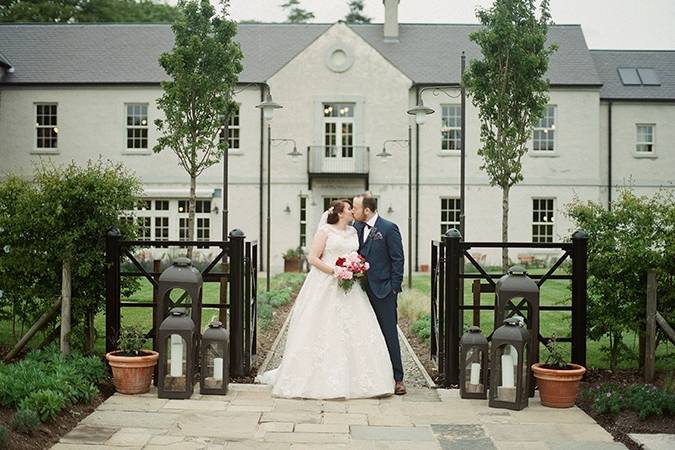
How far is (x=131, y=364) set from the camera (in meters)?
7.77

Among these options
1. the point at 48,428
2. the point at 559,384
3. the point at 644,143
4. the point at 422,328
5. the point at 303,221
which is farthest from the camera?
the point at 644,143

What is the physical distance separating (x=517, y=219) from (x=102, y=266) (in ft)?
70.1

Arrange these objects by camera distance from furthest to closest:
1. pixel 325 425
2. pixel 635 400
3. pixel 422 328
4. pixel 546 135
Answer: pixel 546 135 < pixel 422 328 < pixel 635 400 < pixel 325 425

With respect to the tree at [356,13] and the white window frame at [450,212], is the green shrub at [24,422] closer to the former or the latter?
the white window frame at [450,212]

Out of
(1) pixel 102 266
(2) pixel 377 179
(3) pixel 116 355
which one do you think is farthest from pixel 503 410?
(2) pixel 377 179

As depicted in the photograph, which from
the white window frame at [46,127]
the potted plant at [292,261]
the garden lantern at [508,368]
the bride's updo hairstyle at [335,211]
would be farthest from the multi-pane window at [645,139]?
the garden lantern at [508,368]

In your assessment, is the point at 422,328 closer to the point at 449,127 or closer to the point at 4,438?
the point at 4,438

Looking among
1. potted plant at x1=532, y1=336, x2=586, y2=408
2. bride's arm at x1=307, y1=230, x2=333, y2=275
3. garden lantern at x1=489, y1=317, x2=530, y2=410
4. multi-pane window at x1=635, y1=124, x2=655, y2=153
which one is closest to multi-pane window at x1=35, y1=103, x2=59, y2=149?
multi-pane window at x1=635, y1=124, x2=655, y2=153

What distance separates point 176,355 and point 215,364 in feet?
1.27

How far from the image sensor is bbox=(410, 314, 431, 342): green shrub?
11940mm

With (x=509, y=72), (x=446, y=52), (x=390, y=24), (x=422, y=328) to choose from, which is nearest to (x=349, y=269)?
(x=422, y=328)

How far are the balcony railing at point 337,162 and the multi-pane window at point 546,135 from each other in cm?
600

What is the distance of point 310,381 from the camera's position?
26.2ft

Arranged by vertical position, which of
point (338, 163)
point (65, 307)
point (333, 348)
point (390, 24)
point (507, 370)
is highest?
point (390, 24)
